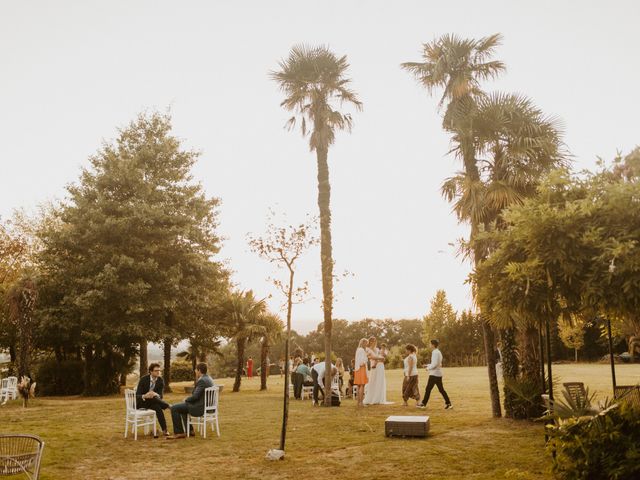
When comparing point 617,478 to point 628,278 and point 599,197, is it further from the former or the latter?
point 599,197

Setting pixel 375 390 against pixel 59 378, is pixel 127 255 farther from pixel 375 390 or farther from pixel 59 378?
pixel 375 390

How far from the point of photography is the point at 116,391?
1047 inches

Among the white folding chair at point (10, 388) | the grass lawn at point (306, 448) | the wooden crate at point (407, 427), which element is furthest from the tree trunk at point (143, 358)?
the wooden crate at point (407, 427)

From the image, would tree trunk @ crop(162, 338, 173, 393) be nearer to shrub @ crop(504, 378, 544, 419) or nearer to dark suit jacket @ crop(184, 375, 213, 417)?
dark suit jacket @ crop(184, 375, 213, 417)

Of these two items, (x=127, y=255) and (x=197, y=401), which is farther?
(x=127, y=255)

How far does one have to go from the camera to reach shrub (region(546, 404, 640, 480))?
6844 mm

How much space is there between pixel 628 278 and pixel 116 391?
25.0 m

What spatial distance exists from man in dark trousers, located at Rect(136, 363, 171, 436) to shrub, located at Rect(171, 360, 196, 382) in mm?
31207

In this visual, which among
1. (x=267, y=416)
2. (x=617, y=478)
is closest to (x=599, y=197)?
(x=617, y=478)

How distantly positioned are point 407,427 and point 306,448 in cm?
227

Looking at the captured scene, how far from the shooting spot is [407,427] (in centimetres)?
1164

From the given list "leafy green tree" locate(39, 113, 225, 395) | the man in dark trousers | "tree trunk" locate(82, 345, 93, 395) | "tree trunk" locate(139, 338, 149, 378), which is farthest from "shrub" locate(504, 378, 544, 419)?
"tree trunk" locate(82, 345, 93, 395)

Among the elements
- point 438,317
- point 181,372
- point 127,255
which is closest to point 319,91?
point 127,255

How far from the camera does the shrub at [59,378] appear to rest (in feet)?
90.8
